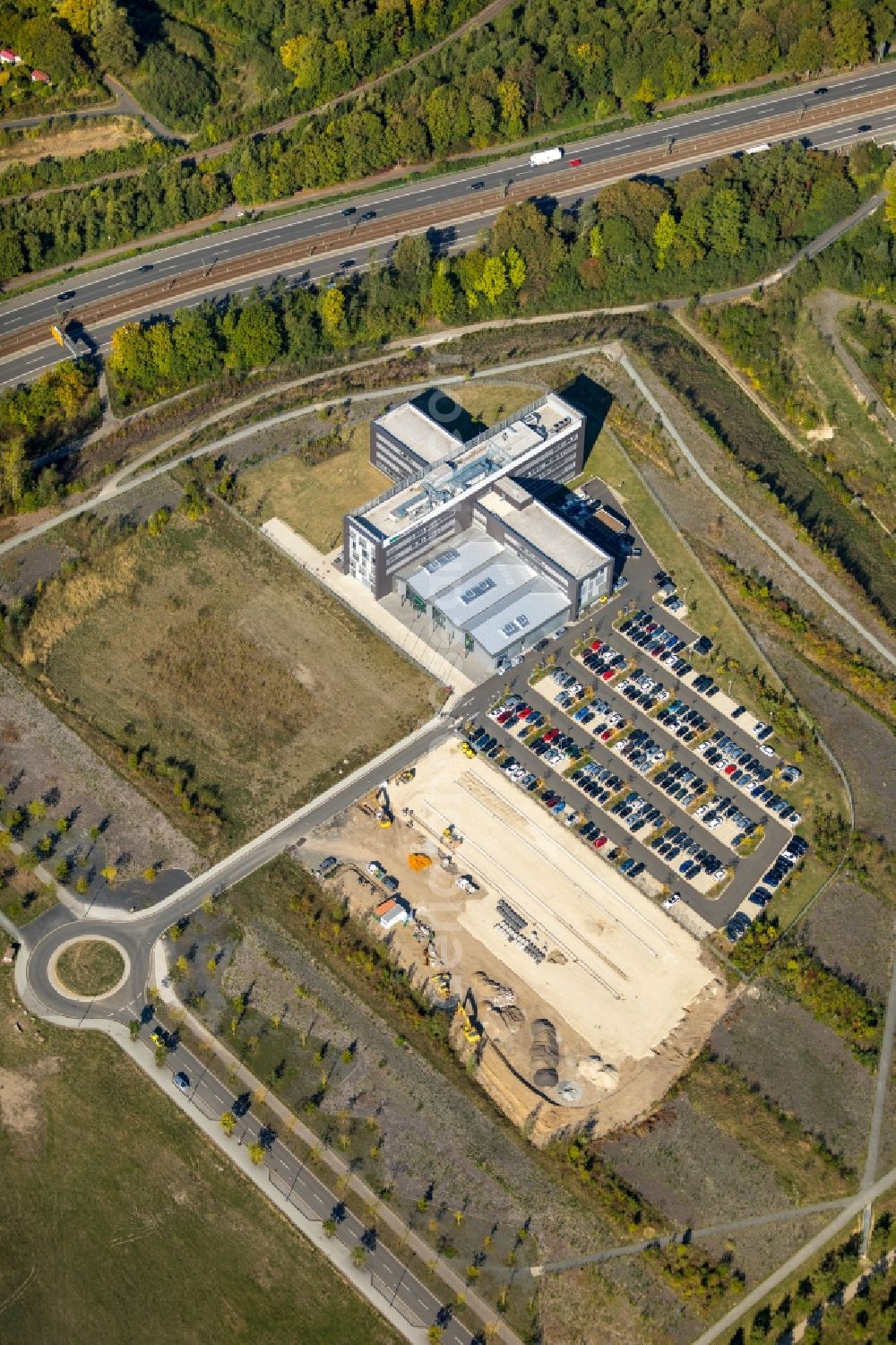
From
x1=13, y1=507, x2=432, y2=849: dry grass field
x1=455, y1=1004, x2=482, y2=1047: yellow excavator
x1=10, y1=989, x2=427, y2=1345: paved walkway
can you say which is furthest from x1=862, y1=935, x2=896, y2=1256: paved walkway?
x1=13, y1=507, x2=432, y2=849: dry grass field

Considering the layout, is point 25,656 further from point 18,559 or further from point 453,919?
point 453,919

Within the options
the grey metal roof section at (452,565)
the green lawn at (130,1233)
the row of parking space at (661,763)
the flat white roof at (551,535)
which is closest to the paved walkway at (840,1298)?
the green lawn at (130,1233)

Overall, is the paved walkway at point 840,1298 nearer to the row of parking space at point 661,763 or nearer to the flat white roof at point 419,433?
the row of parking space at point 661,763

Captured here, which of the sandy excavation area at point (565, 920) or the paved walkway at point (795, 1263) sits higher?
the sandy excavation area at point (565, 920)

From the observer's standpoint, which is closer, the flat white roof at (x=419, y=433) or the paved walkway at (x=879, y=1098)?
the paved walkway at (x=879, y=1098)

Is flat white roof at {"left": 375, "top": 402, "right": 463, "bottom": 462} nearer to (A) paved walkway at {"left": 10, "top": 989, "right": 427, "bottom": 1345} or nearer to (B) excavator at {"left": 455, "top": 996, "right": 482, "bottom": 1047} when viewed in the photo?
(B) excavator at {"left": 455, "top": 996, "right": 482, "bottom": 1047}

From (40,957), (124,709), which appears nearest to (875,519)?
(124,709)
